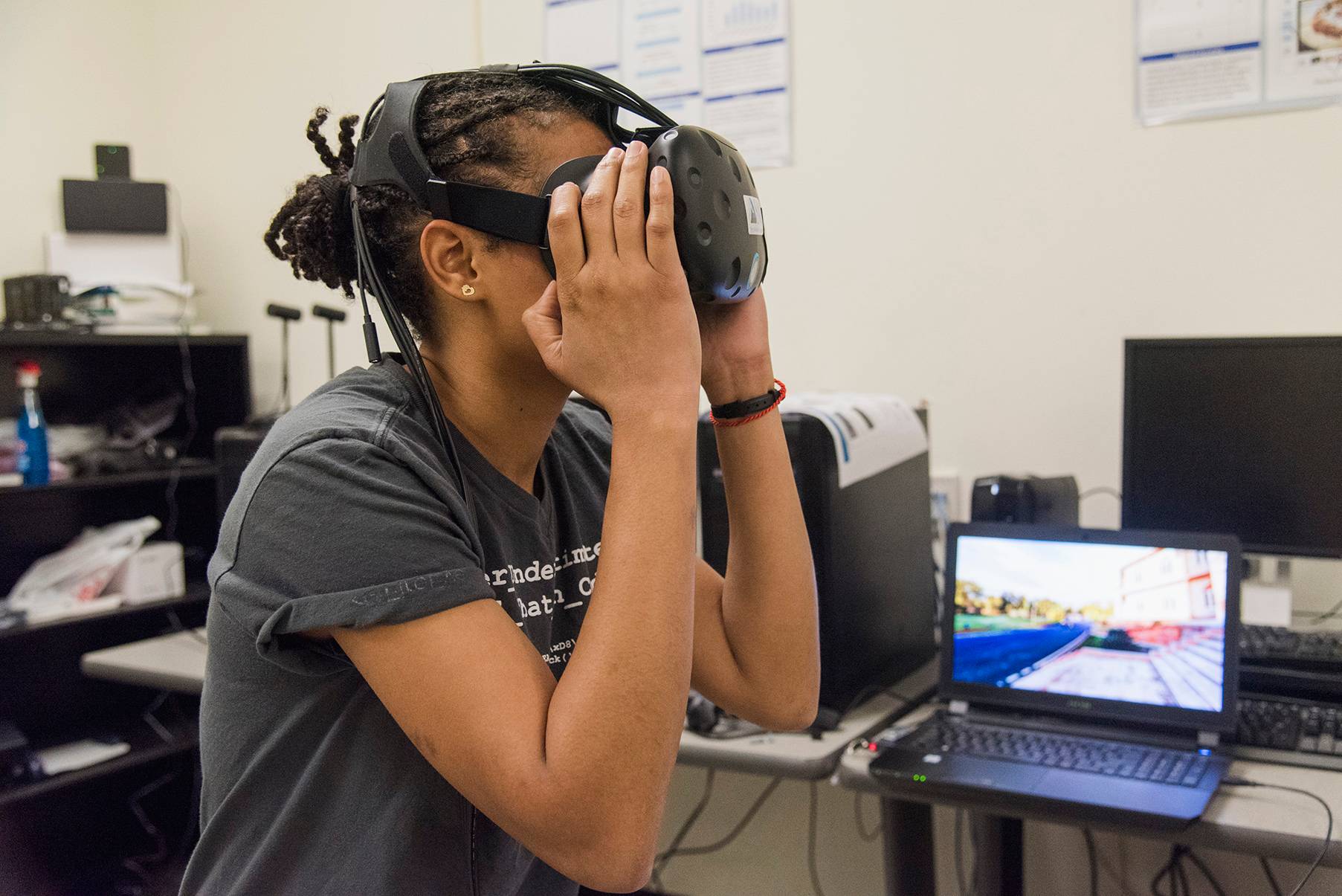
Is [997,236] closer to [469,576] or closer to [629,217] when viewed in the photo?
[629,217]

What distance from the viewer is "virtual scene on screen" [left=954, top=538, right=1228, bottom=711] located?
1.38 metres

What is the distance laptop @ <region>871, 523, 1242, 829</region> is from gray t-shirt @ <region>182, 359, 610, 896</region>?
2.16 feet

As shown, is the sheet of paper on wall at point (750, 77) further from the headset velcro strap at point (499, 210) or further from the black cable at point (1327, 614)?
the headset velcro strap at point (499, 210)

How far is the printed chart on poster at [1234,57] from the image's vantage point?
169 cm

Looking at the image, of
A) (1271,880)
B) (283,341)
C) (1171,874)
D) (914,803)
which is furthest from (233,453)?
(1271,880)

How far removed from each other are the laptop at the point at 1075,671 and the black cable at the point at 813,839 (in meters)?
0.73

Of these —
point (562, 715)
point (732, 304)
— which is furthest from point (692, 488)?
point (732, 304)

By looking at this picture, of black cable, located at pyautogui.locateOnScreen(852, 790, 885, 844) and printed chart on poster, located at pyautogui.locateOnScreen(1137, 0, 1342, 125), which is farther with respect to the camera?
black cable, located at pyautogui.locateOnScreen(852, 790, 885, 844)

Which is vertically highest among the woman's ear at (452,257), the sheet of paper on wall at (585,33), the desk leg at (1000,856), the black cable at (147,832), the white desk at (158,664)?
the sheet of paper on wall at (585,33)

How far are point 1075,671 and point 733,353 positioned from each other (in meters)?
0.75

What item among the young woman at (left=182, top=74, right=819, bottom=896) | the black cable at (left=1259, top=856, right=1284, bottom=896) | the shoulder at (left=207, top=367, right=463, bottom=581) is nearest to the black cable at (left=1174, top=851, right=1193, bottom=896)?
the black cable at (left=1259, top=856, right=1284, bottom=896)

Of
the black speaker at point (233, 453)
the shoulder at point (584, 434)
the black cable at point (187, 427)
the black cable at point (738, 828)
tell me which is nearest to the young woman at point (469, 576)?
the shoulder at point (584, 434)

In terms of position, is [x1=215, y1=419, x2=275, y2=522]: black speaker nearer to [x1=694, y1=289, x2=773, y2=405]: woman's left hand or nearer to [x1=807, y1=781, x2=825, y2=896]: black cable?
[x1=807, y1=781, x2=825, y2=896]: black cable

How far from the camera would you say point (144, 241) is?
272 centimetres
